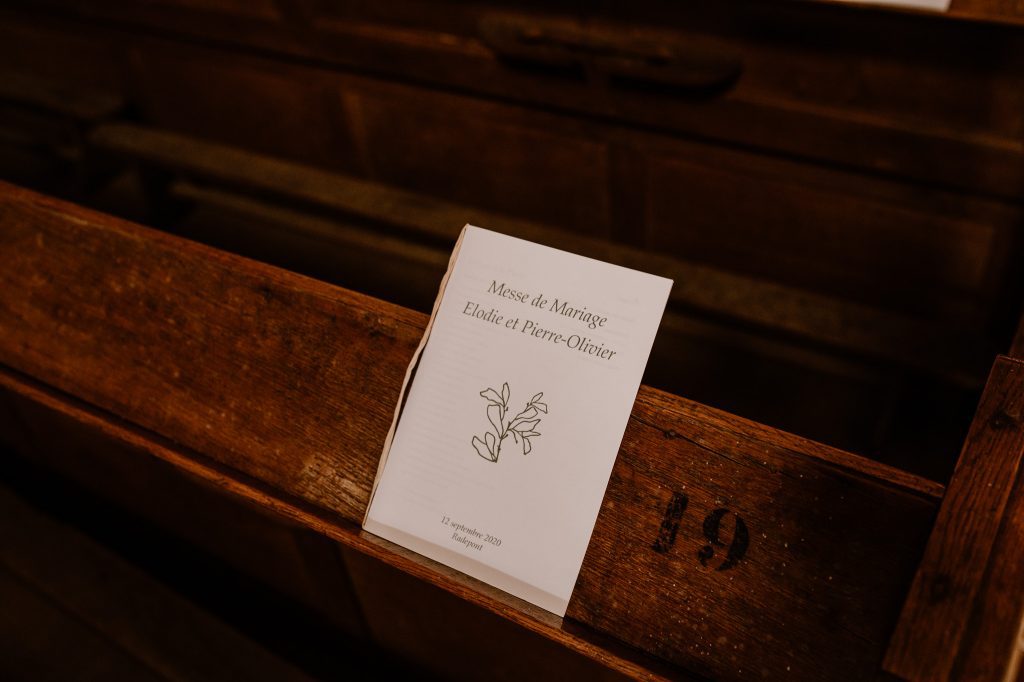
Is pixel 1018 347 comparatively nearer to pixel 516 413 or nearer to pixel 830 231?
pixel 516 413

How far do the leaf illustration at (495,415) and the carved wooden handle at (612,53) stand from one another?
1.42 meters

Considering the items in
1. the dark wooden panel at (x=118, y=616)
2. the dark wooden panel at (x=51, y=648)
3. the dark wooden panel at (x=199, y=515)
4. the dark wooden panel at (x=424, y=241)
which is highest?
the dark wooden panel at (x=424, y=241)

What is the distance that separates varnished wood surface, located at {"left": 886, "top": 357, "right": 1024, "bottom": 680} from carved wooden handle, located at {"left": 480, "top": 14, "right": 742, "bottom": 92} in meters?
1.41

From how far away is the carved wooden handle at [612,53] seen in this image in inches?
80.2

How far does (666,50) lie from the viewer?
2035 mm

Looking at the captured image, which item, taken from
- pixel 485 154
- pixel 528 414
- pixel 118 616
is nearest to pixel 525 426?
pixel 528 414

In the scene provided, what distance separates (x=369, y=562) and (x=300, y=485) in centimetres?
26

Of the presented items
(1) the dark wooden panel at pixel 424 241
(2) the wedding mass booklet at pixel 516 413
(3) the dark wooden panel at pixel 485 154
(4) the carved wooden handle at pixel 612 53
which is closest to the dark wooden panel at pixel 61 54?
(1) the dark wooden panel at pixel 424 241

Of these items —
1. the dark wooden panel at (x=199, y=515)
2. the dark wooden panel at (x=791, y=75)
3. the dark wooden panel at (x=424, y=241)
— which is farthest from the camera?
the dark wooden panel at (x=424, y=241)

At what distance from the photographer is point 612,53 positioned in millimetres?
2121

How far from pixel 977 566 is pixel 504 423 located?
1.69 ft

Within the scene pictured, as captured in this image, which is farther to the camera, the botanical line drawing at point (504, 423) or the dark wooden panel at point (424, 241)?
the dark wooden panel at point (424, 241)

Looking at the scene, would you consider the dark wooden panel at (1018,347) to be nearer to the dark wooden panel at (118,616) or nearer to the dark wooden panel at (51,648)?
the dark wooden panel at (118,616)

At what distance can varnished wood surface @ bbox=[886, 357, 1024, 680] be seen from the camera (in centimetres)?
73
